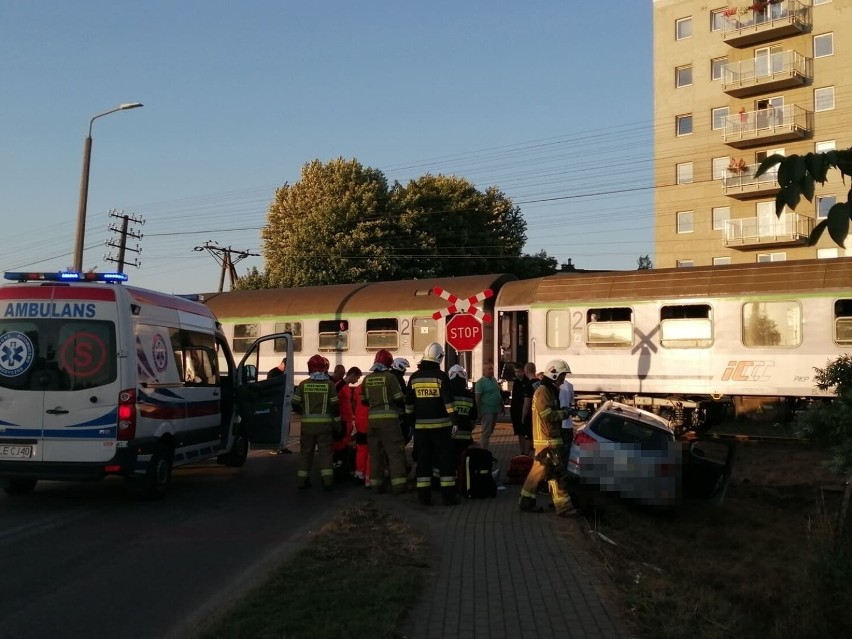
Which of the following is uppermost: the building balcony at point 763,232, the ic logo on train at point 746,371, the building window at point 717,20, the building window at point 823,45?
the building window at point 717,20

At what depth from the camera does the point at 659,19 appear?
44031mm

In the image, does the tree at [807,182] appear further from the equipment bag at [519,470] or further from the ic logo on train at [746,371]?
the ic logo on train at [746,371]

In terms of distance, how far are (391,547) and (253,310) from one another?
1835 cm

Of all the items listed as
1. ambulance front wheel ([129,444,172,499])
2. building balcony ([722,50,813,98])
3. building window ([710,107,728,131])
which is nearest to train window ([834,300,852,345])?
ambulance front wheel ([129,444,172,499])

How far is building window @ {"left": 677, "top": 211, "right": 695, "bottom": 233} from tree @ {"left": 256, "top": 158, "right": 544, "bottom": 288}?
7.29 m

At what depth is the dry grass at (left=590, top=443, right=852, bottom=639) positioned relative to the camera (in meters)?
6.34

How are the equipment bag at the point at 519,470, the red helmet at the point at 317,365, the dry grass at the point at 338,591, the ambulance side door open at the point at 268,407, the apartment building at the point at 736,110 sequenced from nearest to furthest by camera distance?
the dry grass at the point at 338,591
the red helmet at the point at 317,365
the equipment bag at the point at 519,470
the ambulance side door open at the point at 268,407
the apartment building at the point at 736,110

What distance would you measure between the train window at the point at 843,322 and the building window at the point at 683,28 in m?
30.2

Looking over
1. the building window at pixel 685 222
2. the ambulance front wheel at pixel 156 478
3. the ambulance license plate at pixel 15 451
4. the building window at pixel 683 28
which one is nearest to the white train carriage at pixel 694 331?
the ambulance front wheel at pixel 156 478

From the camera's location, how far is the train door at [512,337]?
2080 cm

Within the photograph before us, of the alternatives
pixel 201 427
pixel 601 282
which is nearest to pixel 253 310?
pixel 601 282

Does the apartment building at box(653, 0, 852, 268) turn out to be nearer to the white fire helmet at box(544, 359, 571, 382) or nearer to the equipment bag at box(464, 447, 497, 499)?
the white fire helmet at box(544, 359, 571, 382)

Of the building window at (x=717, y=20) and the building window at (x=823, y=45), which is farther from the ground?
the building window at (x=717, y=20)

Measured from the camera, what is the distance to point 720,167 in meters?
41.7
